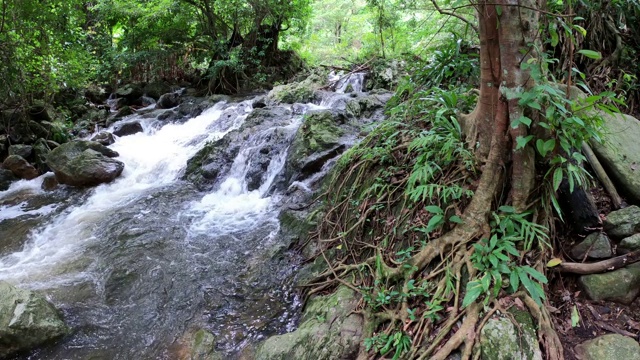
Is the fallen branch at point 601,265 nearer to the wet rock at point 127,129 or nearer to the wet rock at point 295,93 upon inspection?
the wet rock at point 295,93

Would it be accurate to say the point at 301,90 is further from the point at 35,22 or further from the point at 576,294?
the point at 576,294

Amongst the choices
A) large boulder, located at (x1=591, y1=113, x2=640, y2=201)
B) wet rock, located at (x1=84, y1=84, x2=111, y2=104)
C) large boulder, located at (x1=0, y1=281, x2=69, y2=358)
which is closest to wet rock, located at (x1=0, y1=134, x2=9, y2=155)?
wet rock, located at (x1=84, y1=84, x2=111, y2=104)

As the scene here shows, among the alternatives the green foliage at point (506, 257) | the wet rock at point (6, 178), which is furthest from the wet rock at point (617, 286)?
the wet rock at point (6, 178)

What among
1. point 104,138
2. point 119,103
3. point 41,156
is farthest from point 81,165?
point 119,103

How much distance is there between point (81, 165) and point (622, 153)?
9.88 m

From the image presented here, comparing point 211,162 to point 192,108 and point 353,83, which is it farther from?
point 353,83

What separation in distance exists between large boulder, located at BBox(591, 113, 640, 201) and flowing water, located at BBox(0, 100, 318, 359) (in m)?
3.39

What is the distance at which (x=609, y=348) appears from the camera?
230 centimetres

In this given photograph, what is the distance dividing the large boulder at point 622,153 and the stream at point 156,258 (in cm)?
336

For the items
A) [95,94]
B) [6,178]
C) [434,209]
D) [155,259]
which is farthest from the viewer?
[95,94]

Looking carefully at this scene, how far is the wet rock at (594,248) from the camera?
273 centimetres

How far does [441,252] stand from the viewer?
309 cm

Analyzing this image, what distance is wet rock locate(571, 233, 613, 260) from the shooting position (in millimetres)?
2734

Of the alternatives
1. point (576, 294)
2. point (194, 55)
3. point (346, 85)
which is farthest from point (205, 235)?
point (194, 55)
